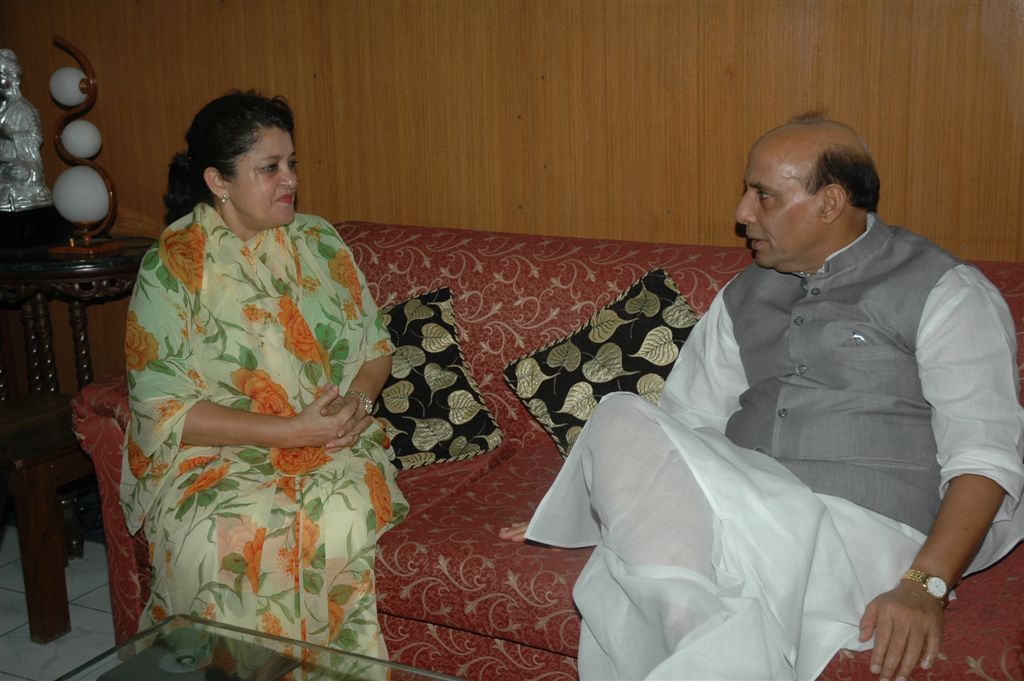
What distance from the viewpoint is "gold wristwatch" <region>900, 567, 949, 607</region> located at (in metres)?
1.60

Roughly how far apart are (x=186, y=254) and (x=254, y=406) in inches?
14.2

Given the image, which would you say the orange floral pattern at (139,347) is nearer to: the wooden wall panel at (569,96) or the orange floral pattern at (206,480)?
the orange floral pattern at (206,480)

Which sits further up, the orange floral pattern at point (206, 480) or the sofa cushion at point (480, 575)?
the orange floral pattern at point (206, 480)

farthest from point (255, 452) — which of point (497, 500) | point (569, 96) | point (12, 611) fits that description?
point (569, 96)

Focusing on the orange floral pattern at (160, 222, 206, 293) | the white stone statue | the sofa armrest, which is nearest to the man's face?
the orange floral pattern at (160, 222, 206, 293)

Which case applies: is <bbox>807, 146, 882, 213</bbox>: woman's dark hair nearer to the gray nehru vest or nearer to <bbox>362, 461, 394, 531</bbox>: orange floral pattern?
the gray nehru vest

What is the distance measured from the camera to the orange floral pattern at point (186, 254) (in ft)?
7.40

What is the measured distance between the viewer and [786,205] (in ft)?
6.23

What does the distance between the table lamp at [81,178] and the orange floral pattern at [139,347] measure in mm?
1028

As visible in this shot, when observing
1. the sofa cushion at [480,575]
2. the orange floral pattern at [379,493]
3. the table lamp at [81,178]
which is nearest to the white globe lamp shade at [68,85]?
the table lamp at [81,178]

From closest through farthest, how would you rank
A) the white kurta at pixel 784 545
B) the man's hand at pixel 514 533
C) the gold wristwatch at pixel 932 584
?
the white kurta at pixel 784 545
the gold wristwatch at pixel 932 584
the man's hand at pixel 514 533

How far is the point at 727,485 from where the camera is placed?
1624 millimetres

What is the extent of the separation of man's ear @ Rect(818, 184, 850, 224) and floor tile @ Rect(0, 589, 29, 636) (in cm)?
212

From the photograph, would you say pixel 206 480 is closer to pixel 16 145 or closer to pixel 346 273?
pixel 346 273
